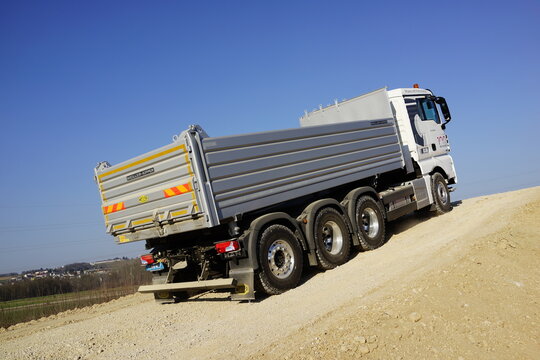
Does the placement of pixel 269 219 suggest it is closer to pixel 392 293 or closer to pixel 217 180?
pixel 217 180

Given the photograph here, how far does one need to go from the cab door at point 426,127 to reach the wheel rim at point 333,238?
13.7 feet

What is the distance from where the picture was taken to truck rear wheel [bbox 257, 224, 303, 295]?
6.50m

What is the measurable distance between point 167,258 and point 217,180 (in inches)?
72.3

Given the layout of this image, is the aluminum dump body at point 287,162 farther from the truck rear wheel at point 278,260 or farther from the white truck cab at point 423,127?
the white truck cab at point 423,127

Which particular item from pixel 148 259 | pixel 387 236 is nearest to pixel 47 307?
pixel 148 259

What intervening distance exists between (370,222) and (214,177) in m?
4.33

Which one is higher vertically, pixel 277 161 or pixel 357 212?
pixel 277 161

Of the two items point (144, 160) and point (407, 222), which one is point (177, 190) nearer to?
point (144, 160)

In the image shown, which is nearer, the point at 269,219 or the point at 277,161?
the point at 269,219

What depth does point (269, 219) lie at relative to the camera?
6715 mm

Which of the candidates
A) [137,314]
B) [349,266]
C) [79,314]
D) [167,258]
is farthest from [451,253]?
[79,314]

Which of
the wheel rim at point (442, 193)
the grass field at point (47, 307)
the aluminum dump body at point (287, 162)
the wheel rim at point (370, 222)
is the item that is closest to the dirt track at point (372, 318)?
the wheel rim at point (370, 222)

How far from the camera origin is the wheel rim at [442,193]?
11.8m

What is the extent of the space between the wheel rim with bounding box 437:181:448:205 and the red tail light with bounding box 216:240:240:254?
24.1 ft
